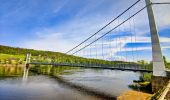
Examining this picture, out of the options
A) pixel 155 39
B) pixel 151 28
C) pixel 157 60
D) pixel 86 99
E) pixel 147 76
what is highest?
pixel 151 28

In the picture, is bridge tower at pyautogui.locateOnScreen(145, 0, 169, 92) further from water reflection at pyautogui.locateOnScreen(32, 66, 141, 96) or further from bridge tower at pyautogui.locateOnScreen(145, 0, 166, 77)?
water reflection at pyautogui.locateOnScreen(32, 66, 141, 96)

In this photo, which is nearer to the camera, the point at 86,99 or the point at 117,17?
the point at 86,99

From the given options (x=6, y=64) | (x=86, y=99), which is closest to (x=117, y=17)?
(x=86, y=99)

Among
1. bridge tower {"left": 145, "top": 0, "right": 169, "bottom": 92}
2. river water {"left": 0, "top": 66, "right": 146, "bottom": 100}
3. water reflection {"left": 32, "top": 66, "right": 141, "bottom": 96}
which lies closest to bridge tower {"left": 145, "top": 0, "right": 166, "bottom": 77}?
bridge tower {"left": 145, "top": 0, "right": 169, "bottom": 92}

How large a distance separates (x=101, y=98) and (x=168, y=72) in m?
12.2

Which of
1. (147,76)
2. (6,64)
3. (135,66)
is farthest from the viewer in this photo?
(6,64)

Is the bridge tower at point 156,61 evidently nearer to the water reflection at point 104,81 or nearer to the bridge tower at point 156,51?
the bridge tower at point 156,51

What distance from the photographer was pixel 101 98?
33.8 metres

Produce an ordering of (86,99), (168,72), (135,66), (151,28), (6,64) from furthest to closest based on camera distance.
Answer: (6,64)
(135,66)
(86,99)
(151,28)
(168,72)

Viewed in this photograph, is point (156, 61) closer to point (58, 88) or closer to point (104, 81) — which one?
point (58, 88)

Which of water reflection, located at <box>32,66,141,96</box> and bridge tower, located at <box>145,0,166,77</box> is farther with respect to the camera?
water reflection, located at <box>32,66,141,96</box>

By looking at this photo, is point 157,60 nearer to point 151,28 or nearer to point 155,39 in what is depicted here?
point 155,39

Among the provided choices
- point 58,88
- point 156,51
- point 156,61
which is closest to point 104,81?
point 58,88

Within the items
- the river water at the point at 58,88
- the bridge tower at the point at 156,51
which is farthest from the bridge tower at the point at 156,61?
the river water at the point at 58,88
